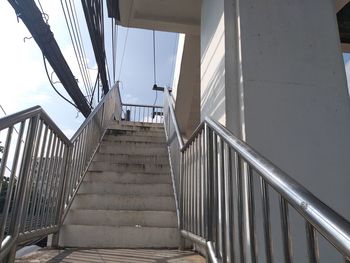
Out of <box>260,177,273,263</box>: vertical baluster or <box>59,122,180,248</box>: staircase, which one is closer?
<box>260,177,273,263</box>: vertical baluster

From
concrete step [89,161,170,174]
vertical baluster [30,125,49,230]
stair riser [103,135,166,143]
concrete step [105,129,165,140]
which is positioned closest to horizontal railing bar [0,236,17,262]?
vertical baluster [30,125,49,230]

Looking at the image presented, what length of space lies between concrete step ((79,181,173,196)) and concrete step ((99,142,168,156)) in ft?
3.59

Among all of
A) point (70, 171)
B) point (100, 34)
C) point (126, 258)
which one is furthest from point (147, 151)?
point (126, 258)

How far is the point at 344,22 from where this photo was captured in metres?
4.14

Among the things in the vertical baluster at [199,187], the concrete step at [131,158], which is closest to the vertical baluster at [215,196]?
the vertical baluster at [199,187]

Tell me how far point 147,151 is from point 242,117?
2.75 m

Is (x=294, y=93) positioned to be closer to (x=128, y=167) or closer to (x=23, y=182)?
(x=23, y=182)

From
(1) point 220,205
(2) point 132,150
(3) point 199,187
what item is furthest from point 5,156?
(2) point 132,150

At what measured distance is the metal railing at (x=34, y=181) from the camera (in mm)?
1638

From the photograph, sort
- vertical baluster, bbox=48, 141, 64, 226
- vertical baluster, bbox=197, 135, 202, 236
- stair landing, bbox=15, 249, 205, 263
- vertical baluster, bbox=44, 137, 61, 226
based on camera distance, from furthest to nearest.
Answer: vertical baluster, bbox=48, 141, 64, 226
vertical baluster, bbox=44, 137, 61, 226
stair landing, bbox=15, 249, 205, 263
vertical baluster, bbox=197, 135, 202, 236

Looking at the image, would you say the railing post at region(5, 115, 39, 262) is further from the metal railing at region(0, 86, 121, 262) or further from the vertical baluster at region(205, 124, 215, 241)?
the vertical baluster at region(205, 124, 215, 241)

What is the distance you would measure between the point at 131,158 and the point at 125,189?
880 mm

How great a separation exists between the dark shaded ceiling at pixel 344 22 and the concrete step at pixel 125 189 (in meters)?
2.85

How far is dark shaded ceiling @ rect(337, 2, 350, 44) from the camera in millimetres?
3963
